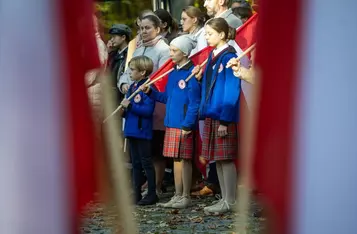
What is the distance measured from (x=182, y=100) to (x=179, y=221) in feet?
2.91

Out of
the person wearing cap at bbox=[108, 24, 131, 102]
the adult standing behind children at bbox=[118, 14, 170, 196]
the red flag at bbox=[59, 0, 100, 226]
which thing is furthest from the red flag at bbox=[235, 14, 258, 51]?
the red flag at bbox=[59, 0, 100, 226]

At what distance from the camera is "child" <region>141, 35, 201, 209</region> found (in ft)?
19.5

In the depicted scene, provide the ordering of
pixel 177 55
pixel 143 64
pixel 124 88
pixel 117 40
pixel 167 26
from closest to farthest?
pixel 177 55, pixel 143 64, pixel 124 88, pixel 167 26, pixel 117 40

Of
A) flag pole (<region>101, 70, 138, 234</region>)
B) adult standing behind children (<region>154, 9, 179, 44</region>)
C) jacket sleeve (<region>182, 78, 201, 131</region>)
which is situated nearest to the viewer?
flag pole (<region>101, 70, 138, 234</region>)

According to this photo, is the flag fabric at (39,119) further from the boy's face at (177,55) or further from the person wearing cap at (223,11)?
the person wearing cap at (223,11)

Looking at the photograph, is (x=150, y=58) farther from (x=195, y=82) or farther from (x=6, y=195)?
(x=6, y=195)

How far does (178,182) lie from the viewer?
6.37 m

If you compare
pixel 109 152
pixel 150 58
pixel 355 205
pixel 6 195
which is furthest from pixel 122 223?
pixel 150 58

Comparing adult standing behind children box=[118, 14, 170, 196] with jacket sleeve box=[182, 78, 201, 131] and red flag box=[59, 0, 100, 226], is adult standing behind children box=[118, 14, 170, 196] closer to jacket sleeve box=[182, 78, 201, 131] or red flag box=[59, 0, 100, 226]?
jacket sleeve box=[182, 78, 201, 131]

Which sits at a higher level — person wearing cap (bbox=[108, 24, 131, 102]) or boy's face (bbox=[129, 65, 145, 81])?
person wearing cap (bbox=[108, 24, 131, 102])

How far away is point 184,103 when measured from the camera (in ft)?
19.7

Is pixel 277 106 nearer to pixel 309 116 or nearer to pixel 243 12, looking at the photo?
pixel 309 116

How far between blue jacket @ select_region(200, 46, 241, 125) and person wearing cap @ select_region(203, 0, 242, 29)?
30.4 inches

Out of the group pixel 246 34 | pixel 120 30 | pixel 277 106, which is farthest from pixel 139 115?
pixel 277 106
